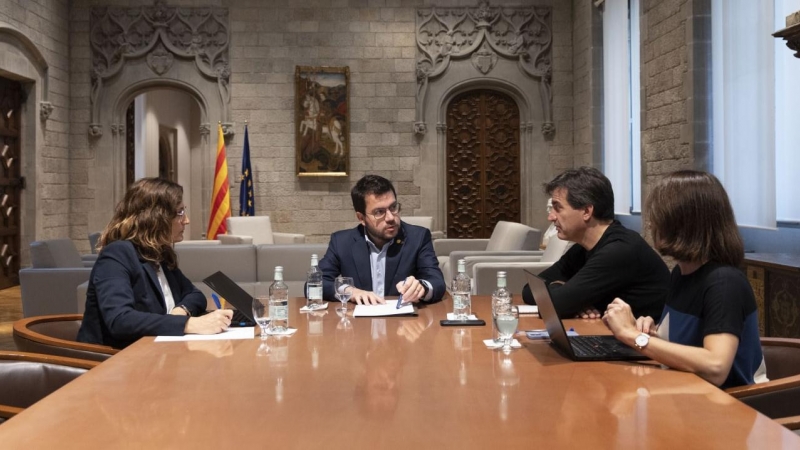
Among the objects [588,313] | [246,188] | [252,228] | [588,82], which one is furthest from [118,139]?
[588,313]

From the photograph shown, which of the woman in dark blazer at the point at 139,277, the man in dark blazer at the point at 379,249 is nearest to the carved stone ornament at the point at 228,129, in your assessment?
the man in dark blazer at the point at 379,249

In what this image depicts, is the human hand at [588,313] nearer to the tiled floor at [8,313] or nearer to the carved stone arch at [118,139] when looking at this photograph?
the tiled floor at [8,313]

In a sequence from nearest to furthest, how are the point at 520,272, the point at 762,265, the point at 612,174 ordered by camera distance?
the point at 762,265 < the point at 520,272 < the point at 612,174

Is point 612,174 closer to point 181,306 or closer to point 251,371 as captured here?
point 181,306

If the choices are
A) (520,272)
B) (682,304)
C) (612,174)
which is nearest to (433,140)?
(612,174)

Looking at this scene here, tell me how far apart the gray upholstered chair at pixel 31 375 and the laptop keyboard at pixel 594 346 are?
1399 mm

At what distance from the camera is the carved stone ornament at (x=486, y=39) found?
12.1 meters

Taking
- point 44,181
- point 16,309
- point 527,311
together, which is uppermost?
point 44,181

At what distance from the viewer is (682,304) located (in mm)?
2146

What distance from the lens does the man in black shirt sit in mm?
2805

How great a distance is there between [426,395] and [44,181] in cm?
1042

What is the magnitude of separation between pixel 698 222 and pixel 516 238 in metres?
5.42

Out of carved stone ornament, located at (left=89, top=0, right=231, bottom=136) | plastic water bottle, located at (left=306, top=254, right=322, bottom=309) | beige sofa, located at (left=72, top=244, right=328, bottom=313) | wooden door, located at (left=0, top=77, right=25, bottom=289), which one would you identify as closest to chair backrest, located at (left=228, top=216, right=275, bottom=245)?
carved stone ornament, located at (left=89, top=0, right=231, bottom=136)

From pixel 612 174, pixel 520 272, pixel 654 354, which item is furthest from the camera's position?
pixel 612 174
